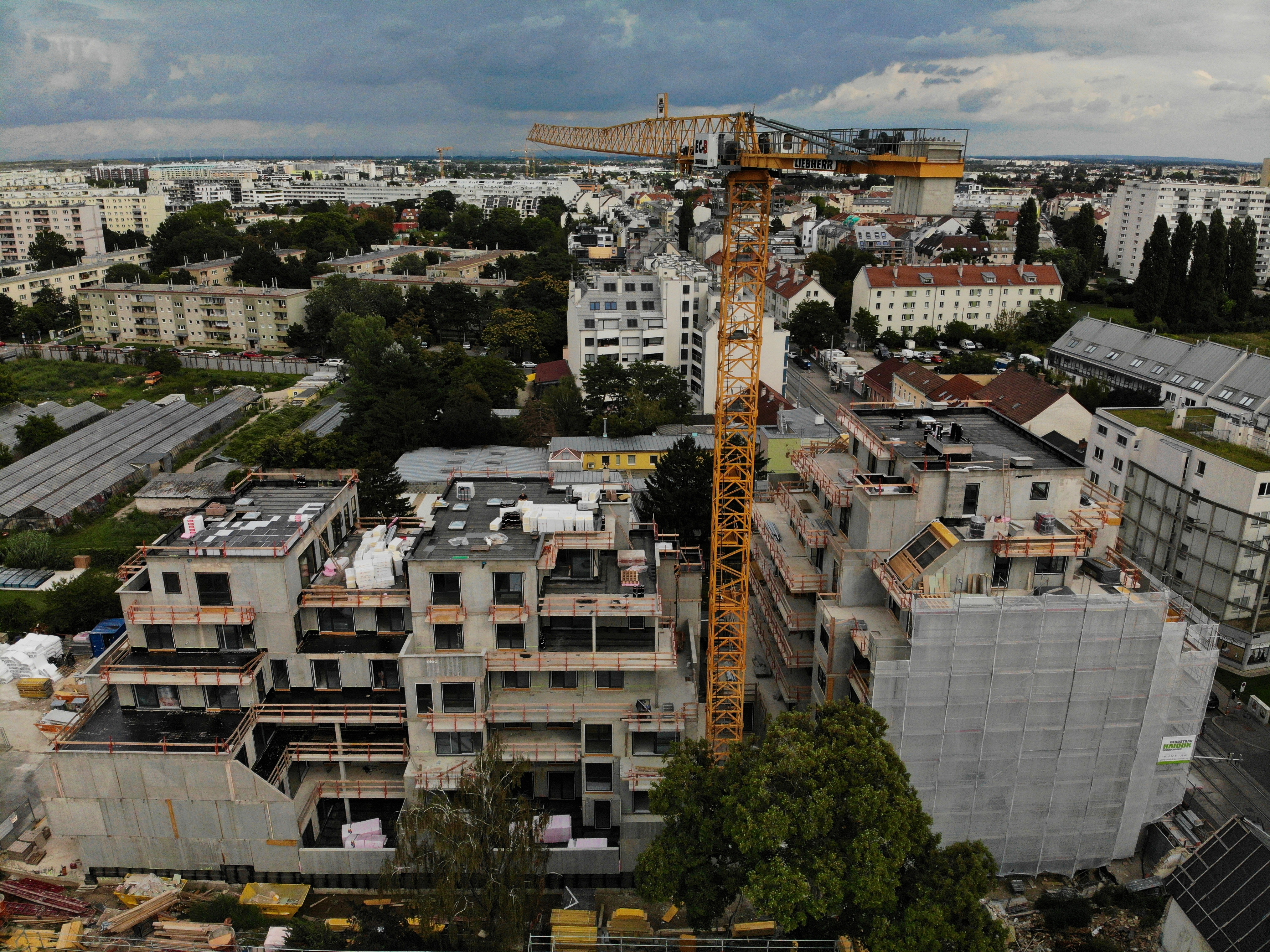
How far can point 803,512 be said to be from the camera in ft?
107

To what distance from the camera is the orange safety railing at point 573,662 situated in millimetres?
26766

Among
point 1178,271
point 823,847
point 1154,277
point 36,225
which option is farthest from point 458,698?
point 36,225

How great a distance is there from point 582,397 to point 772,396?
14879 mm

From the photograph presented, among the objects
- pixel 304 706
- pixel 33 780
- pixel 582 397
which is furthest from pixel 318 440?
pixel 304 706

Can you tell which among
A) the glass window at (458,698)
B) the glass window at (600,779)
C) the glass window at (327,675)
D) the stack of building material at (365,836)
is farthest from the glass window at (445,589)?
the stack of building material at (365,836)

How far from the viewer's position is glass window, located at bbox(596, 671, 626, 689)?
27594 millimetres

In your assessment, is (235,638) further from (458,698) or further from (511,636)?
(511,636)

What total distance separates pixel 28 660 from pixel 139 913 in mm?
17096

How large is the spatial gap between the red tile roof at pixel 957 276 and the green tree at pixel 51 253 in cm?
11114

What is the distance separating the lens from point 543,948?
23797 millimetres

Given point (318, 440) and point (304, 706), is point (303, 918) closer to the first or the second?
point (304, 706)

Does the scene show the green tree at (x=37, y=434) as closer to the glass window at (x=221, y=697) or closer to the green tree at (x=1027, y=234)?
the glass window at (x=221, y=697)

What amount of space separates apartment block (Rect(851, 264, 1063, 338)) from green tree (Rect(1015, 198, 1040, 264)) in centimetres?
1669

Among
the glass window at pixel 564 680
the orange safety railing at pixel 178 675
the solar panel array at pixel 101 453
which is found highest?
the orange safety railing at pixel 178 675
